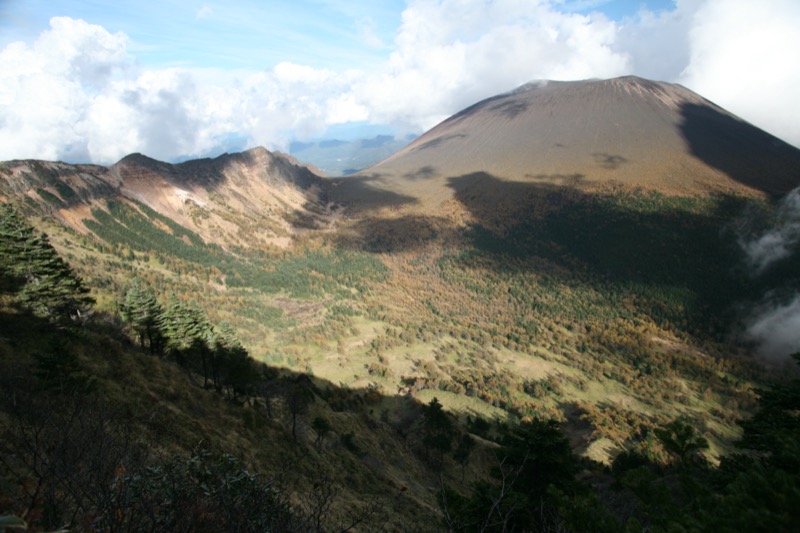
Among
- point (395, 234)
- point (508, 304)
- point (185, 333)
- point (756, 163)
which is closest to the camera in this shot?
point (185, 333)

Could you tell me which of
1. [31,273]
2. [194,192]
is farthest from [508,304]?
[194,192]

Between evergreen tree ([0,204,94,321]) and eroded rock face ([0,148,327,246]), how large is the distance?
67.9m

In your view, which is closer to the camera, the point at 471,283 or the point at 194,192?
the point at 471,283

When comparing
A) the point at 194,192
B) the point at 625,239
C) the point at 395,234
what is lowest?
the point at 194,192

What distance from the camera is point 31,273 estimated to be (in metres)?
25.6

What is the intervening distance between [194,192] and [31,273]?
126 meters

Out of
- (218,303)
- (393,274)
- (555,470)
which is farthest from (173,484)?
(393,274)

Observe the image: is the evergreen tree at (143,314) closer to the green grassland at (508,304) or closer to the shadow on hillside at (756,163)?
the green grassland at (508,304)

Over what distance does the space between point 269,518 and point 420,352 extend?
74.7 m

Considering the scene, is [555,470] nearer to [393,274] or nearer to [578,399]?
[578,399]

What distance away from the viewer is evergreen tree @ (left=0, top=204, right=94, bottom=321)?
24781 mm

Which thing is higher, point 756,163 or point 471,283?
point 756,163

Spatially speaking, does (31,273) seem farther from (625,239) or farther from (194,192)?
(625,239)

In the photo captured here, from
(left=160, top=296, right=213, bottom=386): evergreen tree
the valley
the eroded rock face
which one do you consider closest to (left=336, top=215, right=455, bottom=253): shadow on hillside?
the valley
